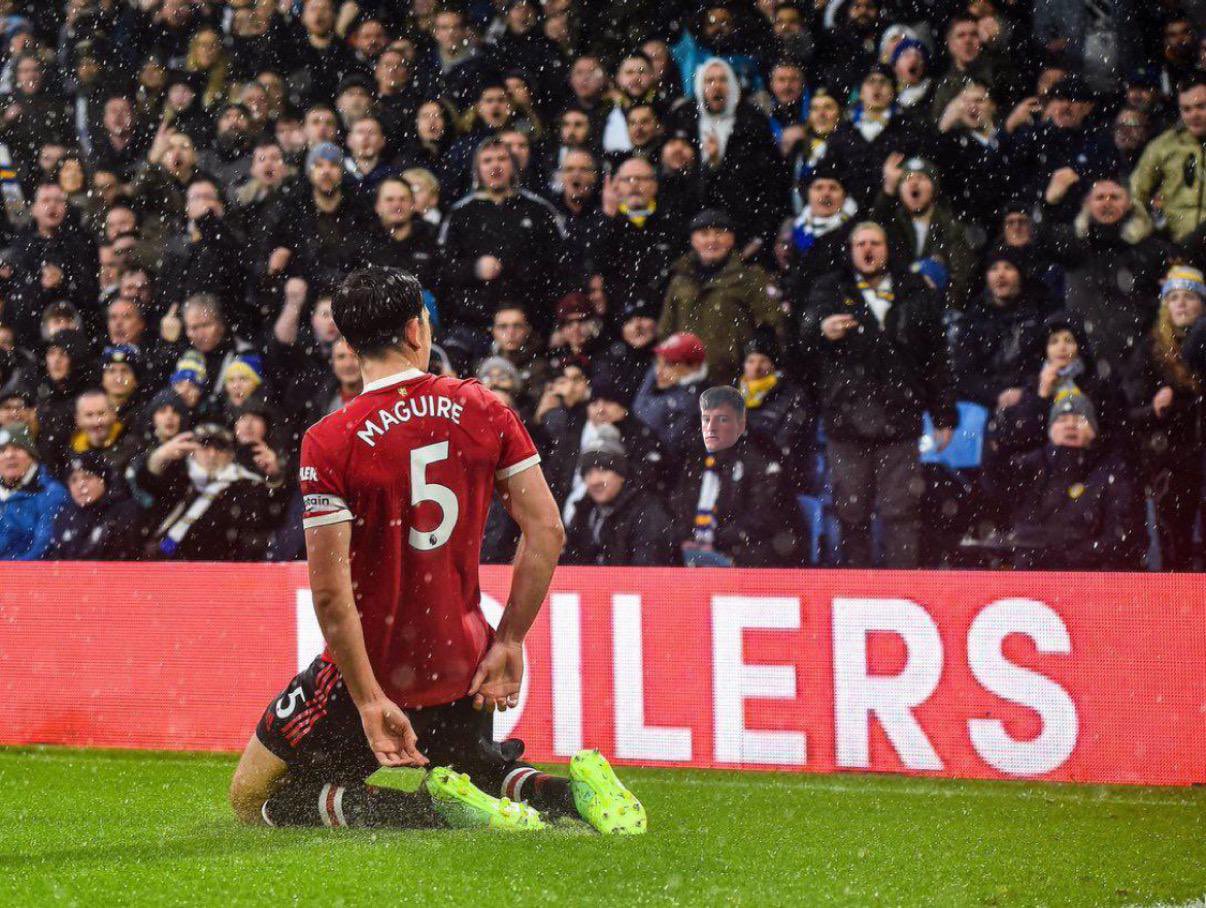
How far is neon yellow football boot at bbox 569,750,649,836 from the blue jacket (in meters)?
4.93

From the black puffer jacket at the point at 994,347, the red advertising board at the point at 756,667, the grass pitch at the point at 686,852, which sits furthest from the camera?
the black puffer jacket at the point at 994,347

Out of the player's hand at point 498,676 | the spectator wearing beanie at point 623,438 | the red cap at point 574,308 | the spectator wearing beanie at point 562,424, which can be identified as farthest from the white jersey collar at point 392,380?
the red cap at point 574,308

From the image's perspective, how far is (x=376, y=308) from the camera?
11.8 ft

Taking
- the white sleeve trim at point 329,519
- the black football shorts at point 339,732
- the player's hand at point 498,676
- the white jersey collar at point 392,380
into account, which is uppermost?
the white jersey collar at point 392,380

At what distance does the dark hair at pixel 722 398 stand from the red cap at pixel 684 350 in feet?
0.52

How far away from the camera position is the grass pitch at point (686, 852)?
3307 millimetres

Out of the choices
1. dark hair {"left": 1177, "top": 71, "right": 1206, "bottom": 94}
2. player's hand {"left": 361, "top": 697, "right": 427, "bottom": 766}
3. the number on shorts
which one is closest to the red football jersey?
player's hand {"left": 361, "top": 697, "right": 427, "bottom": 766}

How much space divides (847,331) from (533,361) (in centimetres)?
165

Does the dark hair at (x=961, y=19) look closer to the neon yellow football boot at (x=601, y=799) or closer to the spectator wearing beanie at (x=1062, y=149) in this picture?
the spectator wearing beanie at (x=1062, y=149)

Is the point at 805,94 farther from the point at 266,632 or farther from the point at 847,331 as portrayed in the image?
the point at 266,632

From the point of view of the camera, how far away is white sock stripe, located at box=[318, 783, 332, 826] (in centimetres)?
395

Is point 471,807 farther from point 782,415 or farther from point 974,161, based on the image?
point 974,161

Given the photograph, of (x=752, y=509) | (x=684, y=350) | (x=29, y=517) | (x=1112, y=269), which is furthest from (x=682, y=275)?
(x=29, y=517)

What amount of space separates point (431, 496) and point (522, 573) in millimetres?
301
